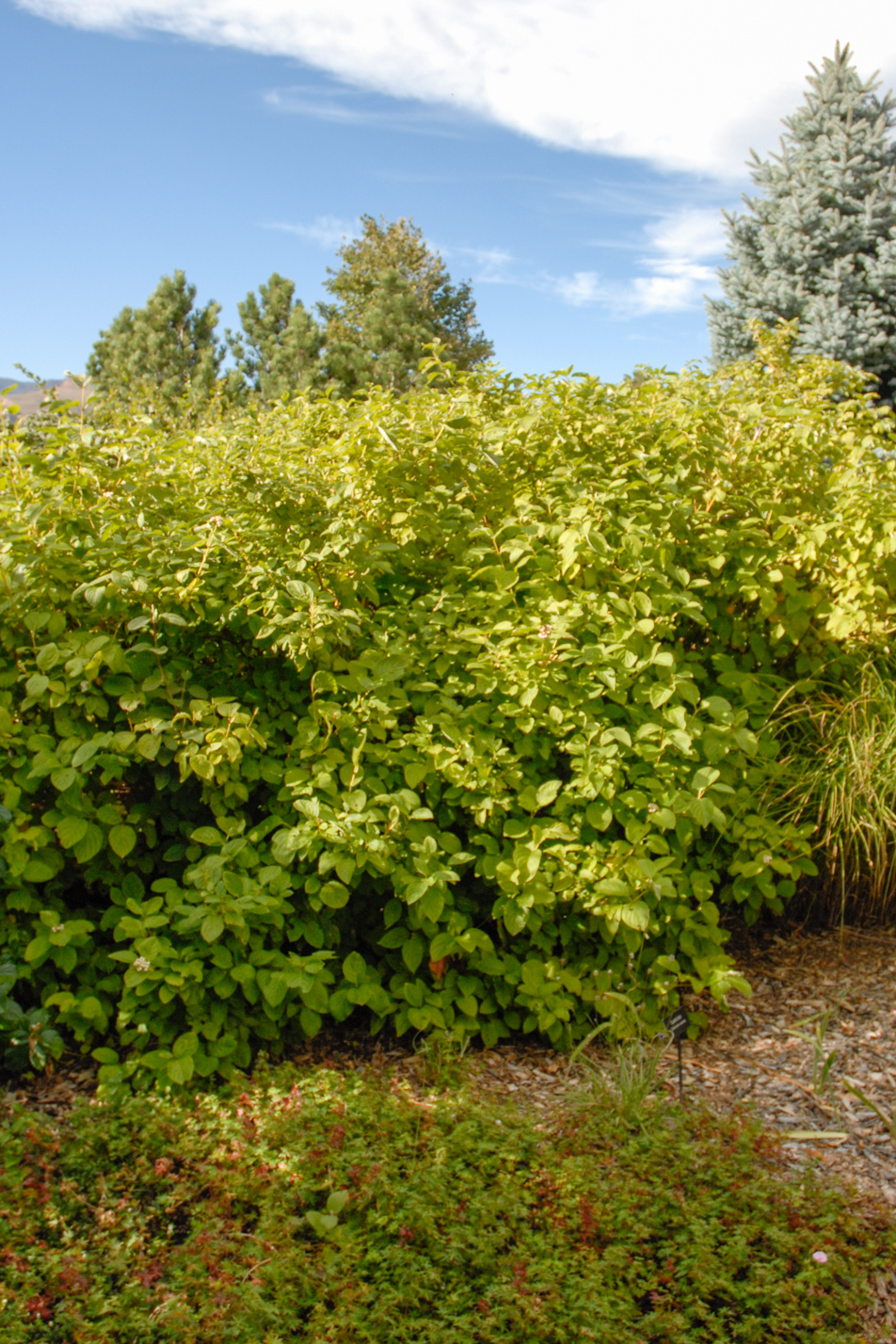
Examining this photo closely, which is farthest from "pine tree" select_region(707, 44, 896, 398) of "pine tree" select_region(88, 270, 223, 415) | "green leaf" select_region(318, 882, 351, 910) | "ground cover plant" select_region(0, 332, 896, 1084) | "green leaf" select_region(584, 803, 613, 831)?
"pine tree" select_region(88, 270, 223, 415)

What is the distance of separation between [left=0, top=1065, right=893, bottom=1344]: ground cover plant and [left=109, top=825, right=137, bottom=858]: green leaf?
2.22 feet

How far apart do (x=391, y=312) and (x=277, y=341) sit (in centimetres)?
249

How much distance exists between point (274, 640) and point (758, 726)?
65.4 inches

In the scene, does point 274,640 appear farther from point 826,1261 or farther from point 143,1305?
point 826,1261

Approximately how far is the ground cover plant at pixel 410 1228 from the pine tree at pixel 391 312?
677 inches

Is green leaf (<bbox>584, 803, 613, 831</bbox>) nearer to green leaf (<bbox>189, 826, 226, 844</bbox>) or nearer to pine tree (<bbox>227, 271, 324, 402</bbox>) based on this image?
green leaf (<bbox>189, 826, 226, 844</bbox>)

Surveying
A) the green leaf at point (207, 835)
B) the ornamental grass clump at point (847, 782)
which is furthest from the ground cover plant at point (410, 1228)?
the ornamental grass clump at point (847, 782)

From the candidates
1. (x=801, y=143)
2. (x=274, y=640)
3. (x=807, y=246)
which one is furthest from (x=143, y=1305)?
(x=801, y=143)

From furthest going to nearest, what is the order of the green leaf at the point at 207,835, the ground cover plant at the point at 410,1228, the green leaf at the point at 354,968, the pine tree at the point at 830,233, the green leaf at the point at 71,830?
1. the pine tree at the point at 830,233
2. the green leaf at the point at 354,968
3. the green leaf at the point at 207,835
4. the green leaf at the point at 71,830
5. the ground cover plant at the point at 410,1228

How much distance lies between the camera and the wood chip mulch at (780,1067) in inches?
104

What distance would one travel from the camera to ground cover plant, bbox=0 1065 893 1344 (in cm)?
191

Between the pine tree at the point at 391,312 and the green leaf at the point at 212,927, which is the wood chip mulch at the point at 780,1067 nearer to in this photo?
the green leaf at the point at 212,927

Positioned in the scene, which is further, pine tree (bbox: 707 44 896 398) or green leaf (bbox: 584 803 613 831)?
pine tree (bbox: 707 44 896 398)

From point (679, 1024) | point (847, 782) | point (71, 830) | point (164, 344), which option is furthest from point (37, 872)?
point (164, 344)
